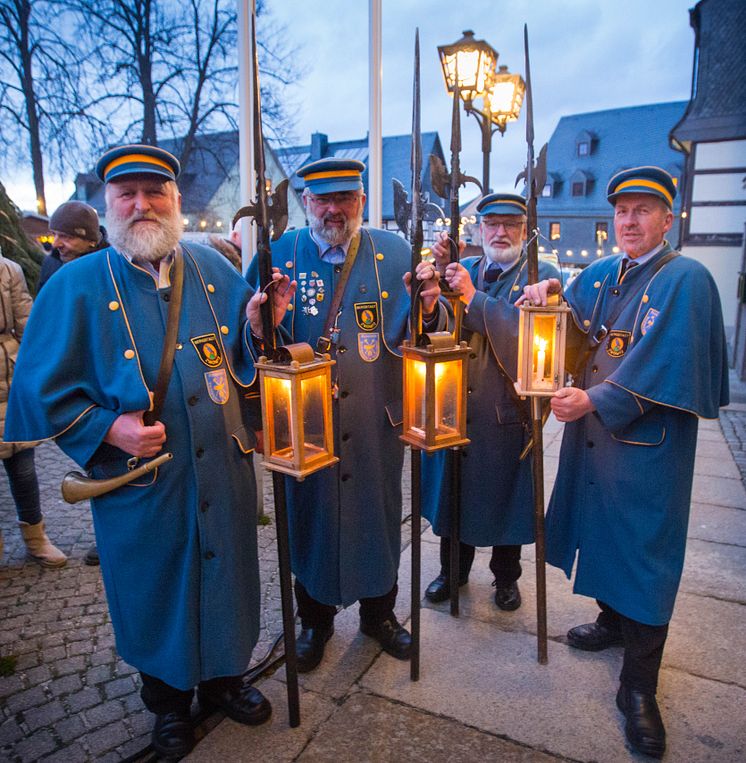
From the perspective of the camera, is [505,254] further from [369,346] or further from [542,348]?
[369,346]

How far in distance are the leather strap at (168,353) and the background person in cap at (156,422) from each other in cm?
3

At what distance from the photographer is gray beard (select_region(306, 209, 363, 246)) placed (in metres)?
2.68

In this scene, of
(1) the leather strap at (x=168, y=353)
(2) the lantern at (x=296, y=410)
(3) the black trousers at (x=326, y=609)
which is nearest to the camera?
(2) the lantern at (x=296, y=410)

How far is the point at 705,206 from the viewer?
613 inches

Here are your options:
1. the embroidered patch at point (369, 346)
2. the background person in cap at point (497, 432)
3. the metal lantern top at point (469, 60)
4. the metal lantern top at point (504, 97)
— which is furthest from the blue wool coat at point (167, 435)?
the metal lantern top at point (504, 97)

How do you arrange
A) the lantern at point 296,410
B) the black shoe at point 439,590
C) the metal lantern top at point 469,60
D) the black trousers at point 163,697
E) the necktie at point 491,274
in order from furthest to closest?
the metal lantern top at point 469,60 < the black shoe at point 439,590 < the necktie at point 491,274 < the black trousers at point 163,697 < the lantern at point 296,410

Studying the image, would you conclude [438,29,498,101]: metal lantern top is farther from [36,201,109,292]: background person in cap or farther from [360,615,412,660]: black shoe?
[360,615,412,660]: black shoe

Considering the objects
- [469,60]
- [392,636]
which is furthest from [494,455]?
[469,60]

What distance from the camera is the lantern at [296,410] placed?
204 centimetres

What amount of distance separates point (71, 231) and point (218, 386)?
94.5 inches

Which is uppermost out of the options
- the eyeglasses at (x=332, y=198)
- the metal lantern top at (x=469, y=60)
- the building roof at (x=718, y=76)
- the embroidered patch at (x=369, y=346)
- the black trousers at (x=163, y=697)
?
the building roof at (x=718, y=76)

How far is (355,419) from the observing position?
2.74 metres

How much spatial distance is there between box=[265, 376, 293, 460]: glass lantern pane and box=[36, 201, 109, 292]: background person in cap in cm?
257

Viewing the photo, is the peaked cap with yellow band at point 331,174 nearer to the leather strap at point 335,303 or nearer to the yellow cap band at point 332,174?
the yellow cap band at point 332,174
